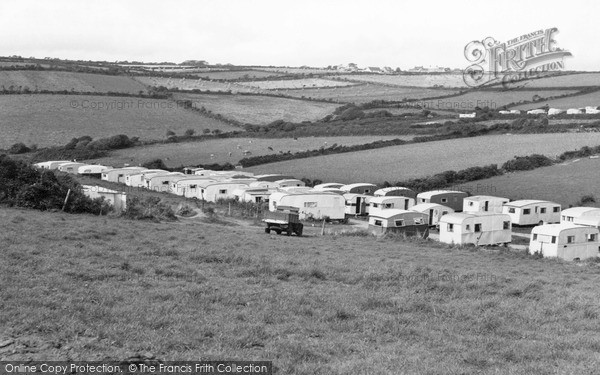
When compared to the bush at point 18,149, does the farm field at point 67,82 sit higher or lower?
higher

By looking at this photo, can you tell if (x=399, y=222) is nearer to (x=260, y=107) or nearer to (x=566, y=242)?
(x=566, y=242)

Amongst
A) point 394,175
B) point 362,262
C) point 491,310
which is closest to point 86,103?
point 394,175

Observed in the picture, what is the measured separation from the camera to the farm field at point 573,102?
81.1 metres

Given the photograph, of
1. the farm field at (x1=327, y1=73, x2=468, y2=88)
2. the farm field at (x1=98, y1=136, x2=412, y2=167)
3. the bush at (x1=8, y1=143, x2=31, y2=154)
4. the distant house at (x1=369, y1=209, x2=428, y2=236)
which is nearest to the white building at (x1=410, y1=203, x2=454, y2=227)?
the distant house at (x1=369, y1=209, x2=428, y2=236)

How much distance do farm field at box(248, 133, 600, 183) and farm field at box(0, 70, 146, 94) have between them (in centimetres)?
4359

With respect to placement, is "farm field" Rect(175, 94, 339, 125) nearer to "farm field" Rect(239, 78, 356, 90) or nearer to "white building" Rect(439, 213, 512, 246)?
"farm field" Rect(239, 78, 356, 90)

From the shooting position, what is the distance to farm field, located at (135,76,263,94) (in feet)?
342

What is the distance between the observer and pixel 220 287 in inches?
442

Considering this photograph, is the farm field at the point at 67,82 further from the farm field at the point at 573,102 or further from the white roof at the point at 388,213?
the white roof at the point at 388,213

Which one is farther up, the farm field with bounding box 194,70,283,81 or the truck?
the farm field with bounding box 194,70,283,81

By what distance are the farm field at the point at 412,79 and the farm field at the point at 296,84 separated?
4525mm

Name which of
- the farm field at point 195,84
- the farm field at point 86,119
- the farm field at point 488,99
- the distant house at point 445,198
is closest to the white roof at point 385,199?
the distant house at point 445,198

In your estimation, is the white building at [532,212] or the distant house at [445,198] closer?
the white building at [532,212]

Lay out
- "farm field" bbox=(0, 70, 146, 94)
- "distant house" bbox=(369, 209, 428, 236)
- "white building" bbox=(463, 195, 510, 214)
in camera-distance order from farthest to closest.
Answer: "farm field" bbox=(0, 70, 146, 94), "white building" bbox=(463, 195, 510, 214), "distant house" bbox=(369, 209, 428, 236)
